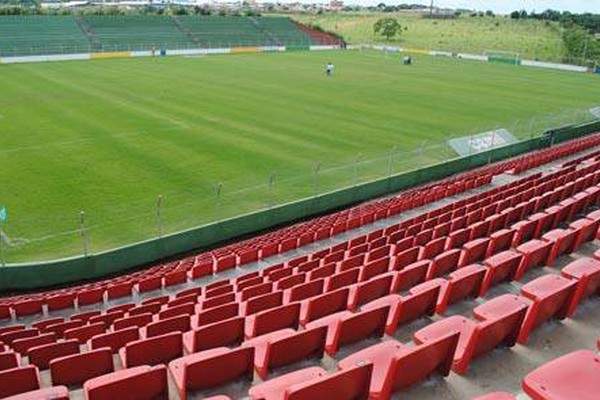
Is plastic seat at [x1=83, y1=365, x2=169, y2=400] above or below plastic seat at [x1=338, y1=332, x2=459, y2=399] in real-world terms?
below

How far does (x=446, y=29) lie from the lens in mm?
124062

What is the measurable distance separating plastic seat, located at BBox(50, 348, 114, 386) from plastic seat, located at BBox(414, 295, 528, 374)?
3.46 m

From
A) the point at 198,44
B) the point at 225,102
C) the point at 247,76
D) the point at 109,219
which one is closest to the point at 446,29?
the point at 198,44

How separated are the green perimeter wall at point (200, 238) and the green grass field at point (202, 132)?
1.03m

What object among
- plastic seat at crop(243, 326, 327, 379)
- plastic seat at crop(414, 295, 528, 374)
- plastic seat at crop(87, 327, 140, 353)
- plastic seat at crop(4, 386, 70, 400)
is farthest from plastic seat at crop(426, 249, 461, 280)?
plastic seat at crop(4, 386, 70, 400)

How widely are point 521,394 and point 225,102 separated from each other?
35376 mm

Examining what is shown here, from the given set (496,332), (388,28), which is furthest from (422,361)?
(388,28)

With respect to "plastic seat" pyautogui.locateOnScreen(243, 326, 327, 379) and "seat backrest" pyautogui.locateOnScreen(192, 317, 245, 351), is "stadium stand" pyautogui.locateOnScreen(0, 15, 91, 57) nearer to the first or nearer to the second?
"seat backrest" pyautogui.locateOnScreen(192, 317, 245, 351)

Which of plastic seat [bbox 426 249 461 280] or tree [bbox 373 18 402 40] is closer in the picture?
plastic seat [bbox 426 249 461 280]

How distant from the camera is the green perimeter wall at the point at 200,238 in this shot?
48.2ft

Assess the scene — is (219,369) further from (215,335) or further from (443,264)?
(443,264)

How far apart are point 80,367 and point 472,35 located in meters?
118

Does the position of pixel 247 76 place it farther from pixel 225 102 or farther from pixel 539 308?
pixel 539 308

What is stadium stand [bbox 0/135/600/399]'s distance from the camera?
16.5ft
